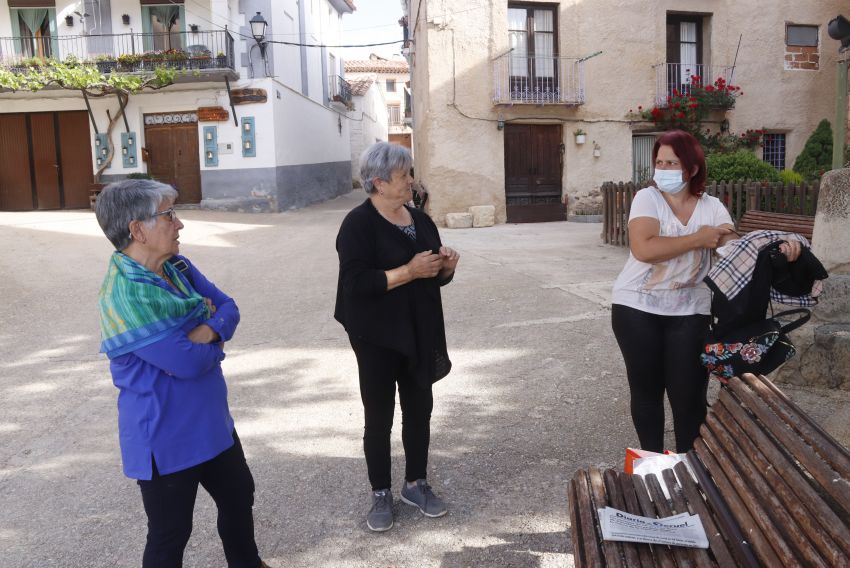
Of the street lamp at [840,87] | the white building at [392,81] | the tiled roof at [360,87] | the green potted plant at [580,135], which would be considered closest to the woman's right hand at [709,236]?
the street lamp at [840,87]

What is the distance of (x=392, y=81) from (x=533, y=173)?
30815 millimetres

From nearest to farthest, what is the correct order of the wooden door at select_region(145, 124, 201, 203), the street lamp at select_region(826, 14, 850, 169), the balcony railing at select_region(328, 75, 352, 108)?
the street lamp at select_region(826, 14, 850, 169) < the wooden door at select_region(145, 124, 201, 203) < the balcony railing at select_region(328, 75, 352, 108)

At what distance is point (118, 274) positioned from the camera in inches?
83.5

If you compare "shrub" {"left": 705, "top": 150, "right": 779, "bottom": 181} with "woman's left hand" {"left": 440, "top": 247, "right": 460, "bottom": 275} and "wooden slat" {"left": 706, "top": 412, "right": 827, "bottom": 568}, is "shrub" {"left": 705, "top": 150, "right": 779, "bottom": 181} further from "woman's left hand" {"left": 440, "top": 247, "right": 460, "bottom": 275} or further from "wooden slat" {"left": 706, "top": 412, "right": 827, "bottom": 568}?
"wooden slat" {"left": 706, "top": 412, "right": 827, "bottom": 568}

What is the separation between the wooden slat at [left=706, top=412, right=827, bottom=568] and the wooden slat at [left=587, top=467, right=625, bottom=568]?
37 cm

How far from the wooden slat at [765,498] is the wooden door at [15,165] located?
21229 millimetres

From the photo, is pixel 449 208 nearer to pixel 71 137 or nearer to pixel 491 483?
pixel 71 137

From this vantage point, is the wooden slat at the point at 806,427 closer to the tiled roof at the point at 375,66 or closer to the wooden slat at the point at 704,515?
the wooden slat at the point at 704,515

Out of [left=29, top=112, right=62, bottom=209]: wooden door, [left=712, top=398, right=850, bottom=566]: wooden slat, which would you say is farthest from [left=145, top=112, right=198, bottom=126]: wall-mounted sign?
[left=712, top=398, right=850, bottom=566]: wooden slat

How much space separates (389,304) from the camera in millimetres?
2895

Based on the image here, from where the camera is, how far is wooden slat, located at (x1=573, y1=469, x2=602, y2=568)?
193cm

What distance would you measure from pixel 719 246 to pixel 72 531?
2874 mm

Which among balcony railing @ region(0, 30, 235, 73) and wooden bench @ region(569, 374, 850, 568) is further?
balcony railing @ region(0, 30, 235, 73)

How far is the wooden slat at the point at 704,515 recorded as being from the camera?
1.91 meters
